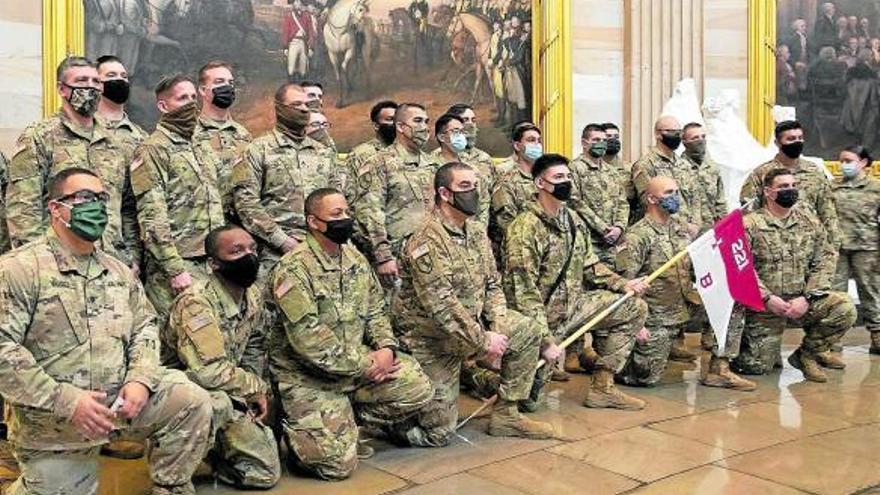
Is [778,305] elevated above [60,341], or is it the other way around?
[60,341]

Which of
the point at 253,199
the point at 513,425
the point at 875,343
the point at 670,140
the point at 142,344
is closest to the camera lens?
the point at 142,344

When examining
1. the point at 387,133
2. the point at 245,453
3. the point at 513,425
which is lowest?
the point at 513,425

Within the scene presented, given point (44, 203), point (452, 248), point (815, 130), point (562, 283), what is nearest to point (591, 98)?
point (815, 130)

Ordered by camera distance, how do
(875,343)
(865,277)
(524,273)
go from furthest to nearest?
1. (865,277)
2. (875,343)
3. (524,273)

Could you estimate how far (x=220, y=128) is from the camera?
6.56 m

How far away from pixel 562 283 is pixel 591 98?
6.29 m

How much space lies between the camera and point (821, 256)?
26.1 ft

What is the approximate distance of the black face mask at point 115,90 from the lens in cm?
603

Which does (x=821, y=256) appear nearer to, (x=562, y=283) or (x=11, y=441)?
(x=562, y=283)

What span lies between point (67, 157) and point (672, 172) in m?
5.15

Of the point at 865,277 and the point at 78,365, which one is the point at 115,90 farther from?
the point at 865,277

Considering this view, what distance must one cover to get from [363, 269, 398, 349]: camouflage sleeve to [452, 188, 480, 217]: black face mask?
763mm

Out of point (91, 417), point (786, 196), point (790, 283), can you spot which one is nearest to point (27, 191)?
point (91, 417)

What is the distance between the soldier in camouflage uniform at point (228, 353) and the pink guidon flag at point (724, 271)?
11.7 ft
